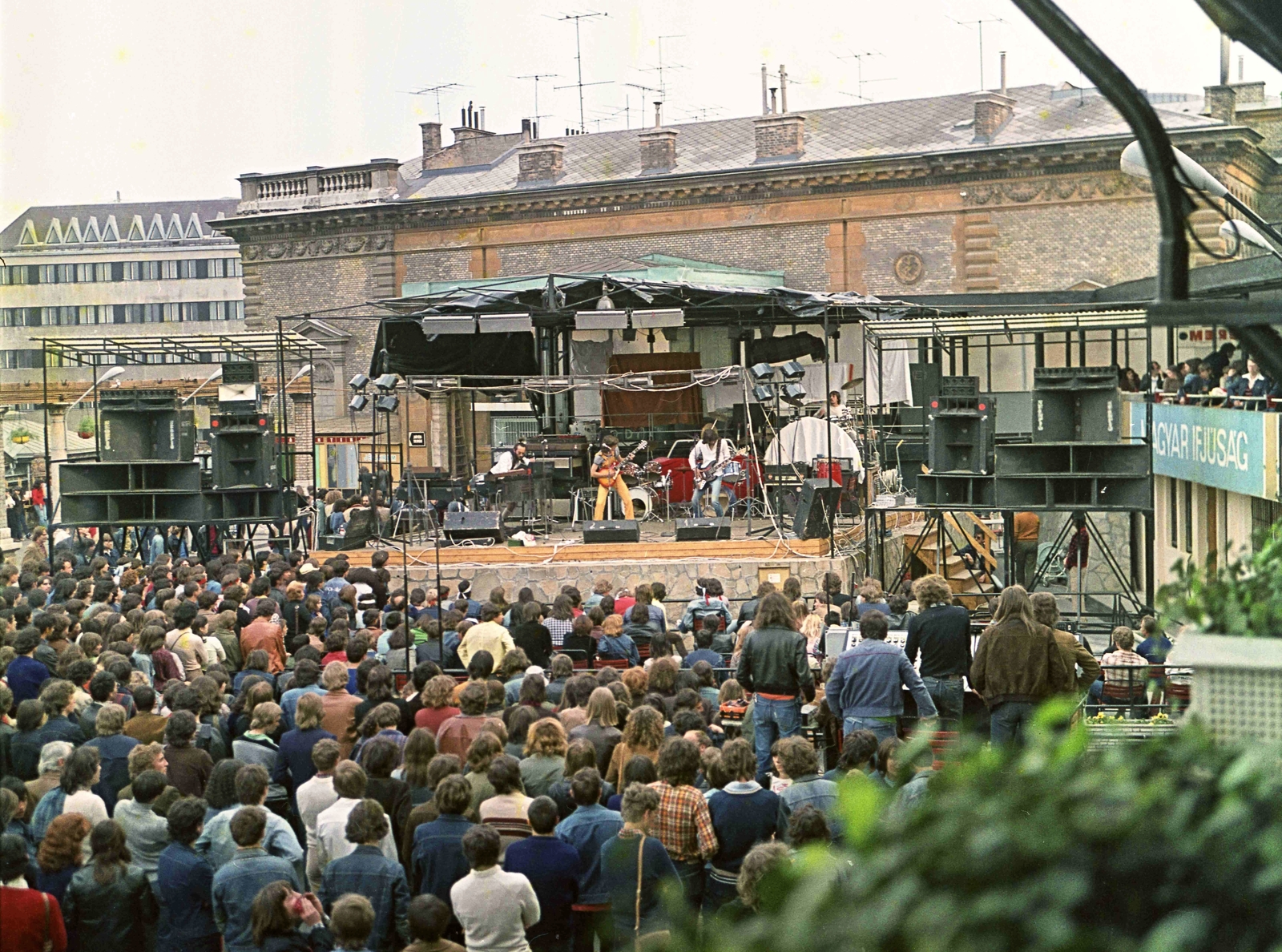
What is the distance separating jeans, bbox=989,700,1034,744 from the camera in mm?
9219

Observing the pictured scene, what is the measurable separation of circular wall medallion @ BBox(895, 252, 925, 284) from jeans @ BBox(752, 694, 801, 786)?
28.7 metres

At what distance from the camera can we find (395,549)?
22.0m

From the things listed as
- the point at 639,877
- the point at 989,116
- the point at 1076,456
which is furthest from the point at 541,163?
the point at 639,877

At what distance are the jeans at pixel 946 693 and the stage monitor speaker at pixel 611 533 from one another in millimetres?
11487

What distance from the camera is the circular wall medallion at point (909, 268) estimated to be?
37.6 metres

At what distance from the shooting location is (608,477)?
22.8 m

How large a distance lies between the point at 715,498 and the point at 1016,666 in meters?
14.1

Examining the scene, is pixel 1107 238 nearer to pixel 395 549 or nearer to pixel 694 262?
pixel 694 262

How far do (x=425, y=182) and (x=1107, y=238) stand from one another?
20.4 m

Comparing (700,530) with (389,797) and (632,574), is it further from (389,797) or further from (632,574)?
(389,797)

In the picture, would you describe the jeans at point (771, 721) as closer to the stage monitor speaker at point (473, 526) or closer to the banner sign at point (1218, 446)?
the banner sign at point (1218, 446)

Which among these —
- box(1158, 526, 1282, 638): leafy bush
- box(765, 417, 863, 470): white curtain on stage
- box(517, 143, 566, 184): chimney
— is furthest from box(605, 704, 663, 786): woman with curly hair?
box(517, 143, 566, 184): chimney

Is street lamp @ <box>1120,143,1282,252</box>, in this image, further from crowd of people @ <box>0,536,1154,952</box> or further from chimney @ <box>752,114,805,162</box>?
chimney @ <box>752,114,805,162</box>

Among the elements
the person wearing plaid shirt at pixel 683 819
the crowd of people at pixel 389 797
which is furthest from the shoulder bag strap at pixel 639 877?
the person wearing plaid shirt at pixel 683 819
